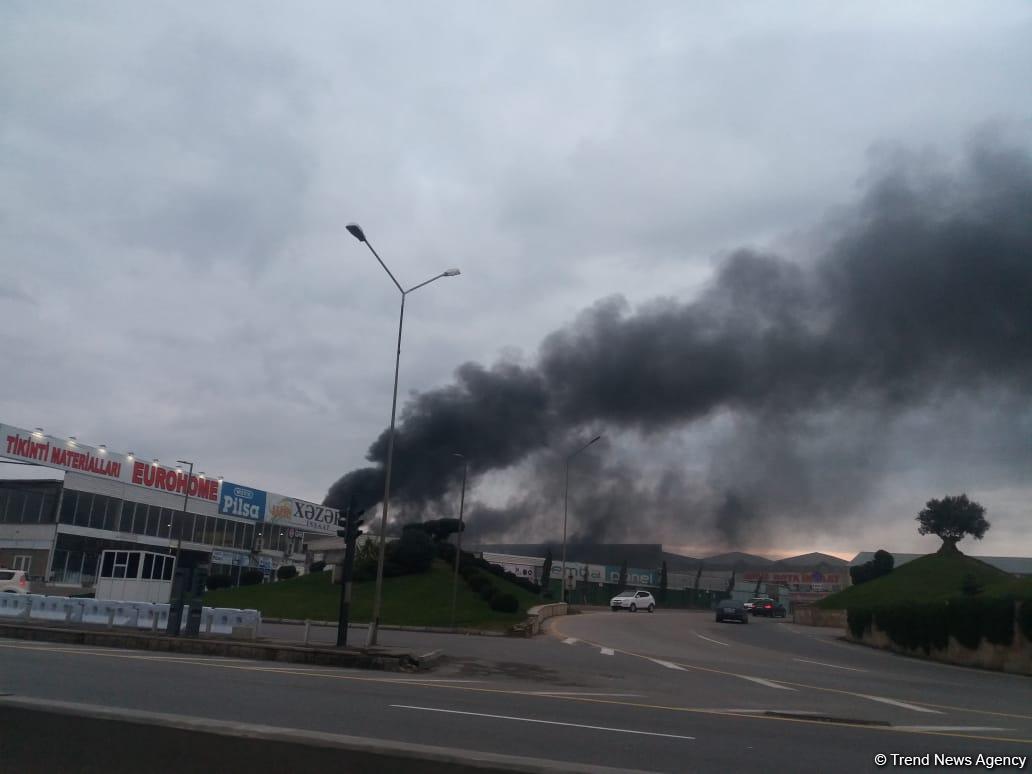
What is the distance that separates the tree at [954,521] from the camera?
70.3 meters

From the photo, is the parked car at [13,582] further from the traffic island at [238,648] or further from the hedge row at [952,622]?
the hedge row at [952,622]

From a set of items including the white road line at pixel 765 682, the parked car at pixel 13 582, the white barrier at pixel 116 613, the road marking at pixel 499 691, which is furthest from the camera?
the parked car at pixel 13 582

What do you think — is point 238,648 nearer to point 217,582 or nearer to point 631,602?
point 217,582

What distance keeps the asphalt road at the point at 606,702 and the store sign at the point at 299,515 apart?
5188 cm

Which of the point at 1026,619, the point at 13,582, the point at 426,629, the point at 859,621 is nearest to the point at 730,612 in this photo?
the point at 859,621

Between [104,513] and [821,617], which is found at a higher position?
[104,513]

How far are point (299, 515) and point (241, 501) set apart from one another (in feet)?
25.1

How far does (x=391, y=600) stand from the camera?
40969mm

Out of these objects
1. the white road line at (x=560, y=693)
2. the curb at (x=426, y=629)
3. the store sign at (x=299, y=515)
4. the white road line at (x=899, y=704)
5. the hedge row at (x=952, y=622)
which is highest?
the store sign at (x=299, y=515)

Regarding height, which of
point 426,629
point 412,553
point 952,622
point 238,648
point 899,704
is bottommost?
point 426,629

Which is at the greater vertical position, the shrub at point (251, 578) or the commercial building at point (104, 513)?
the commercial building at point (104, 513)

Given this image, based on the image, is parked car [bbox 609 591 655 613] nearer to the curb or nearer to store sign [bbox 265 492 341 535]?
the curb

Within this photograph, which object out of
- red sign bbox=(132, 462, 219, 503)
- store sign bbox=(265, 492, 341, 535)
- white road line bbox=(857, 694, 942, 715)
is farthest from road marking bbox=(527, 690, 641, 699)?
store sign bbox=(265, 492, 341, 535)

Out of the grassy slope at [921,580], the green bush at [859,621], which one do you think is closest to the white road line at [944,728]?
the green bush at [859,621]
